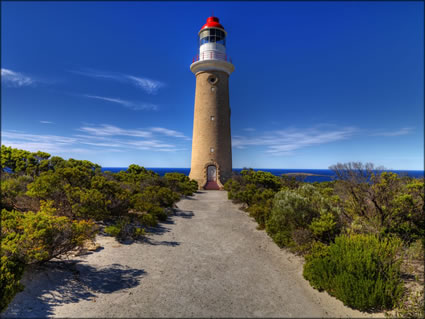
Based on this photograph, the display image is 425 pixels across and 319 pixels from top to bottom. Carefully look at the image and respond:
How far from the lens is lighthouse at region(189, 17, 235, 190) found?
1986 centimetres

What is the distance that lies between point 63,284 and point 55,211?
8.56 ft

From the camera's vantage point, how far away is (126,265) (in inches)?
231

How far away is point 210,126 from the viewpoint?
19.8 meters

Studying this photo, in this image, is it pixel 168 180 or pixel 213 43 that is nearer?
pixel 168 180

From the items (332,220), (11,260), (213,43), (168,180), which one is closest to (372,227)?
(332,220)

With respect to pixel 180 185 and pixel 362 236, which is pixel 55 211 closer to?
pixel 362 236

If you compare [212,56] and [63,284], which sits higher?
[212,56]

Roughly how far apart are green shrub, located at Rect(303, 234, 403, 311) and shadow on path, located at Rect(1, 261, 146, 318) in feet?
13.8

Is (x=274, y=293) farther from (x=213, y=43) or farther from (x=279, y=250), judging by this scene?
(x=213, y=43)

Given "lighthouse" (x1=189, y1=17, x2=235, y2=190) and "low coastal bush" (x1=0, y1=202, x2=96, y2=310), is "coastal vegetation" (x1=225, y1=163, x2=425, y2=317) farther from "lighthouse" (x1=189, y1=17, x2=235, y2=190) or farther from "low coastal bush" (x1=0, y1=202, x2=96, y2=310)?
"lighthouse" (x1=189, y1=17, x2=235, y2=190)

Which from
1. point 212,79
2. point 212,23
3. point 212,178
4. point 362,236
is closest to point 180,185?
point 212,178

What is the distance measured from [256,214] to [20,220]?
28.5ft

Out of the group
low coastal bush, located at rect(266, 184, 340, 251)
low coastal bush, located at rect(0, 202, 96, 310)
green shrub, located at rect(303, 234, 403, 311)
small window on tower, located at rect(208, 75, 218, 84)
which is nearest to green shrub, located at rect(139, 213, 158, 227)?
low coastal bush, located at rect(0, 202, 96, 310)

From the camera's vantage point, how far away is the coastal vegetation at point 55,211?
14.4ft
